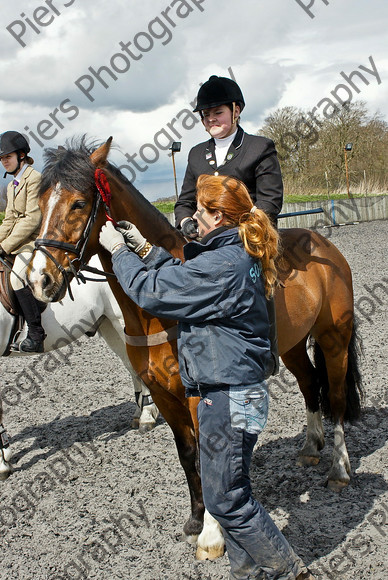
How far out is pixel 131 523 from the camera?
3.50 m

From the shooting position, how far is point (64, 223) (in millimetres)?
2535

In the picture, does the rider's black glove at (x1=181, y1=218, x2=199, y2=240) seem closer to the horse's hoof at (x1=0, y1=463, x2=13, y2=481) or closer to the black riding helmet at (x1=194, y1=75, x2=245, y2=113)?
the black riding helmet at (x1=194, y1=75, x2=245, y2=113)

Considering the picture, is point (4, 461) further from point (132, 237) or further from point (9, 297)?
point (132, 237)

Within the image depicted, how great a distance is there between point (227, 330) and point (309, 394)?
7.58 feet

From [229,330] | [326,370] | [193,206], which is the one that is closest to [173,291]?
[229,330]

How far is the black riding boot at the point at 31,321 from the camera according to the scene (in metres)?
4.48

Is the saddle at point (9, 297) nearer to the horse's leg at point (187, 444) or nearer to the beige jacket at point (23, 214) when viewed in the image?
the beige jacket at point (23, 214)

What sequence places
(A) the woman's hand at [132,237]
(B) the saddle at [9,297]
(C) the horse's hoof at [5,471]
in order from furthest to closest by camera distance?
(B) the saddle at [9,297] → (C) the horse's hoof at [5,471] → (A) the woman's hand at [132,237]

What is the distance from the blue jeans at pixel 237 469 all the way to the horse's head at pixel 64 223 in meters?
0.90

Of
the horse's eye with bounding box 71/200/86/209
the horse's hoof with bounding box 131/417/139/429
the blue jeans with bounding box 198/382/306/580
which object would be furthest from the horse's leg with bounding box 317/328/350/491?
the horse's eye with bounding box 71/200/86/209

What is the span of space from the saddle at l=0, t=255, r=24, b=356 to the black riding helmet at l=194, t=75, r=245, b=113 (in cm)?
235

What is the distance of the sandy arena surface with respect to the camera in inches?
119

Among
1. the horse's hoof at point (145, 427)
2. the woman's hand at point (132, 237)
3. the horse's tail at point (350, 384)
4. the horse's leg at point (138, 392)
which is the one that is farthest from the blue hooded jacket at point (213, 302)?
the horse's hoof at point (145, 427)

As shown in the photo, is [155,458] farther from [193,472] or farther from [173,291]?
→ [173,291]
